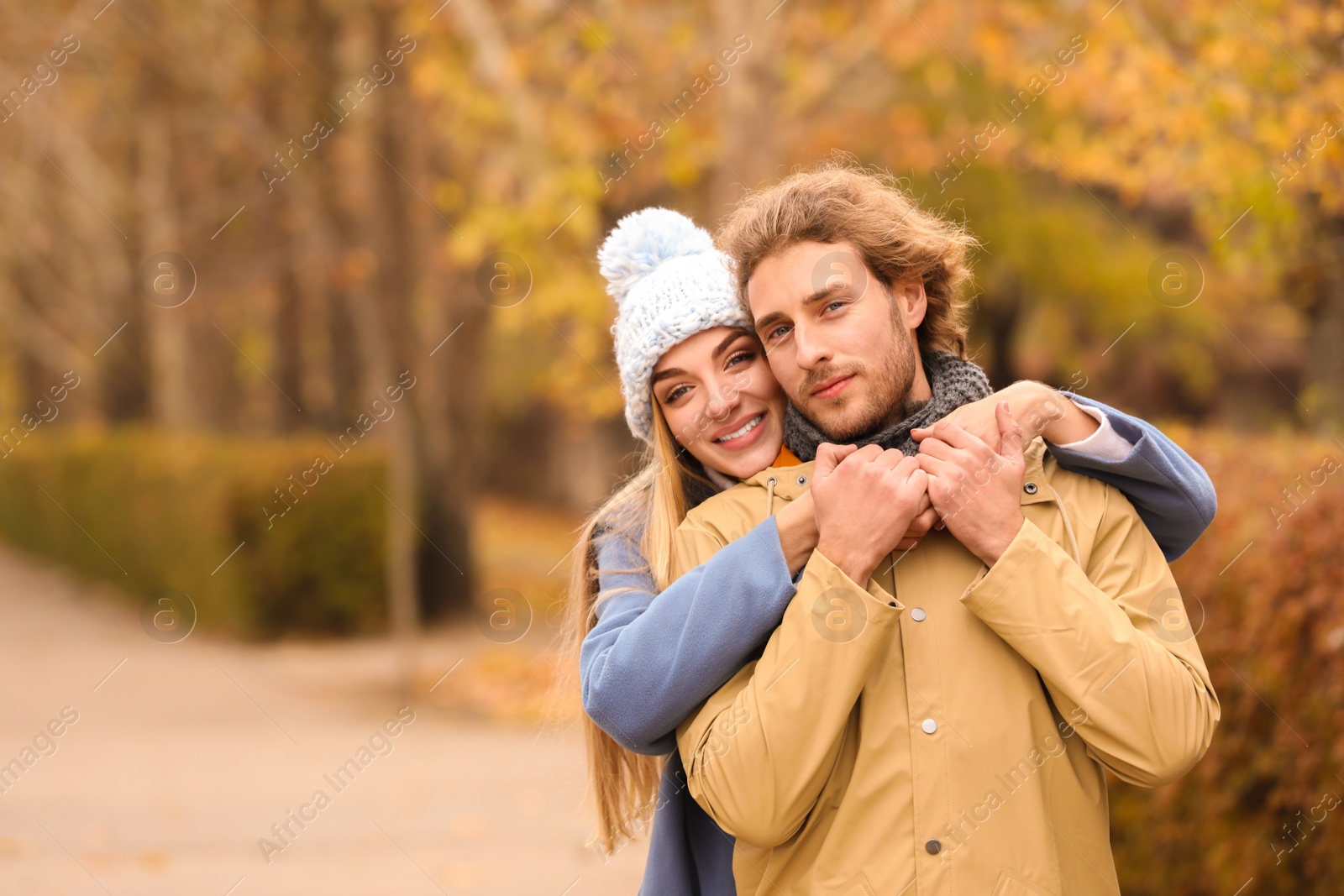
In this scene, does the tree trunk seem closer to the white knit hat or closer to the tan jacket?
the white knit hat

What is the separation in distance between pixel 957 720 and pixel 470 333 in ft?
52.5

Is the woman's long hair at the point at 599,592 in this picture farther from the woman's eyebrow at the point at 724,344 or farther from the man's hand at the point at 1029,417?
the man's hand at the point at 1029,417

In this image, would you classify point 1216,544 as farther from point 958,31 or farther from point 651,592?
point 958,31

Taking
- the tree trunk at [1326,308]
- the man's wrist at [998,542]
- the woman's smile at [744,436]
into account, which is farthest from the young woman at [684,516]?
the tree trunk at [1326,308]

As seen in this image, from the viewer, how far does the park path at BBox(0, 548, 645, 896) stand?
6.52 m

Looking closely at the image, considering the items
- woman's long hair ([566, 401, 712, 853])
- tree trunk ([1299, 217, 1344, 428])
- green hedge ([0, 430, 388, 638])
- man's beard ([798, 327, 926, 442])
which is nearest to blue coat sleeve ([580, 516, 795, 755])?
man's beard ([798, 327, 926, 442])

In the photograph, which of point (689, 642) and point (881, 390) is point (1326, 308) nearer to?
point (881, 390)

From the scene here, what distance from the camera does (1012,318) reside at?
15070 mm

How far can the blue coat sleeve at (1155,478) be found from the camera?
88.6 inches

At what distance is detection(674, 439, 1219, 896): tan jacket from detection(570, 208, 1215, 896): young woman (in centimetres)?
10

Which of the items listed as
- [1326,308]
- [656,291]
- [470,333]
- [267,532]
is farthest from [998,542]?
[470,333]

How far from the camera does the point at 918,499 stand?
81.9 inches

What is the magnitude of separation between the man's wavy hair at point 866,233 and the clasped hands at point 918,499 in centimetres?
39

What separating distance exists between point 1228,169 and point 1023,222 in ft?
21.6
